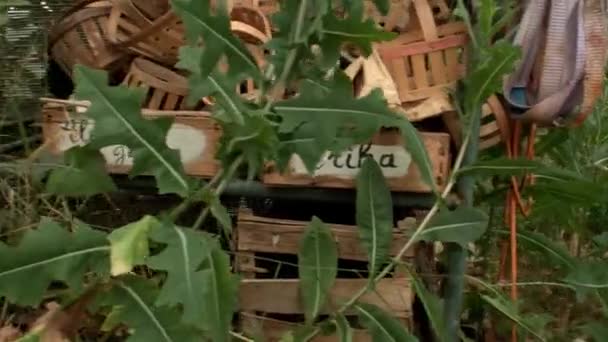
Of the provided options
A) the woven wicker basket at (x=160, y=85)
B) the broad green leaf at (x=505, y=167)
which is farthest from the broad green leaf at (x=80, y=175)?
the broad green leaf at (x=505, y=167)

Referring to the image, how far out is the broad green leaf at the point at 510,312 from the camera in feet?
3.94

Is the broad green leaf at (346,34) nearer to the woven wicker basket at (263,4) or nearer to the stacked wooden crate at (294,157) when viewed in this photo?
the stacked wooden crate at (294,157)

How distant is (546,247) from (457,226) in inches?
8.5

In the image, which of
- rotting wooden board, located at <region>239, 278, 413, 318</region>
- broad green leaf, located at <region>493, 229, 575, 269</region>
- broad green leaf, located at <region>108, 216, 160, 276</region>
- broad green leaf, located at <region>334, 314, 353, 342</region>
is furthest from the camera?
broad green leaf, located at <region>493, 229, 575, 269</region>

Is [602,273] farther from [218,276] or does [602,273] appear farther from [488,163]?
[218,276]

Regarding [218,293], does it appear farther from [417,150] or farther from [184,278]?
[417,150]

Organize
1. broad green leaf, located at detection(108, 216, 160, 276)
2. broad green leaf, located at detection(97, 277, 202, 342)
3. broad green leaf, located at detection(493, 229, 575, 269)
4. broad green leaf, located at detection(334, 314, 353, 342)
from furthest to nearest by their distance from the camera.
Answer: broad green leaf, located at detection(493, 229, 575, 269)
broad green leaf, located at detection(334, 314, 353, 342)
broad green leaf, located at detection(97, 277, 202, 342)
broad green leaf, located at detection(108, 216, 160, 276)

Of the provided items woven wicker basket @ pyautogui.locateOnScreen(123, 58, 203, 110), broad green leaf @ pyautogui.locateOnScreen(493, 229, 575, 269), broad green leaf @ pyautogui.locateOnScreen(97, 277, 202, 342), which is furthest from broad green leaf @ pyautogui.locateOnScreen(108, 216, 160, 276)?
broad green leaf @ pyautogui.locateOnScreen(493, 229, 575, 269)

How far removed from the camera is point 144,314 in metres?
0.96

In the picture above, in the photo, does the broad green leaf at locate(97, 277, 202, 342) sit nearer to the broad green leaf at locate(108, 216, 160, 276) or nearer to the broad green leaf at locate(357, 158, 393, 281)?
the broad green leaf at locate(108, 216, 160, 276)

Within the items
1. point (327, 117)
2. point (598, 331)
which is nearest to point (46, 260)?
point (327, 117)

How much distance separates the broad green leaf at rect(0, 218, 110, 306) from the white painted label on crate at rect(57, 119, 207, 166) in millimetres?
202

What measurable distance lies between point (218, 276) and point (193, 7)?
0.86 ft

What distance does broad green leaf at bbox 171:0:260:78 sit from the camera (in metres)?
0.91
